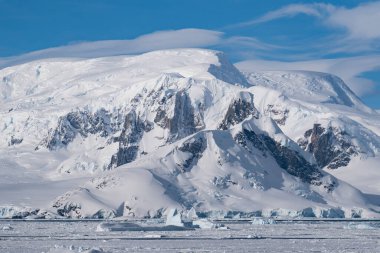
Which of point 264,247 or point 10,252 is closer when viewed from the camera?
point 10,252

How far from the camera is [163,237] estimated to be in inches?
5399

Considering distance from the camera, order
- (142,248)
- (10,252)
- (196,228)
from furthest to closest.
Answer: (196,228) < (142,248) < (10,252)

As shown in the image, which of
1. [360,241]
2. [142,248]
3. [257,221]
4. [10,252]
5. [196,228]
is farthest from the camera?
[257,221]

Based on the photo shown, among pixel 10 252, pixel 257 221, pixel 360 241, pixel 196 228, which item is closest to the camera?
pixel 10 252

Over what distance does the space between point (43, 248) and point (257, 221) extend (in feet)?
279

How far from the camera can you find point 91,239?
431 feet

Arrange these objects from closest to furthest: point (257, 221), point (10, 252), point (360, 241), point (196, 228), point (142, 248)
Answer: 1. point (10, 252)
2. point (142, 248)
3. point (360, 241)
4. point (196, 228)
5. point (257, 221)

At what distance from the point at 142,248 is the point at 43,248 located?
417 inches

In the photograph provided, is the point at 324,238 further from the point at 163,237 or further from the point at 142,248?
the point at 142,248

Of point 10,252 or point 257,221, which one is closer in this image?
point 10,252

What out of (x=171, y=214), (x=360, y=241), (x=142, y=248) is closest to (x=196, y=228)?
(x=171, y=214)

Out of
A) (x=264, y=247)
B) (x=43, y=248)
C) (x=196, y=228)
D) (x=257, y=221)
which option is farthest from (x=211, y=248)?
(x=257, y=221)

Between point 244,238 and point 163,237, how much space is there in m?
10.6

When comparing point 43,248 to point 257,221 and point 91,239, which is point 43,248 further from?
point 257,221
